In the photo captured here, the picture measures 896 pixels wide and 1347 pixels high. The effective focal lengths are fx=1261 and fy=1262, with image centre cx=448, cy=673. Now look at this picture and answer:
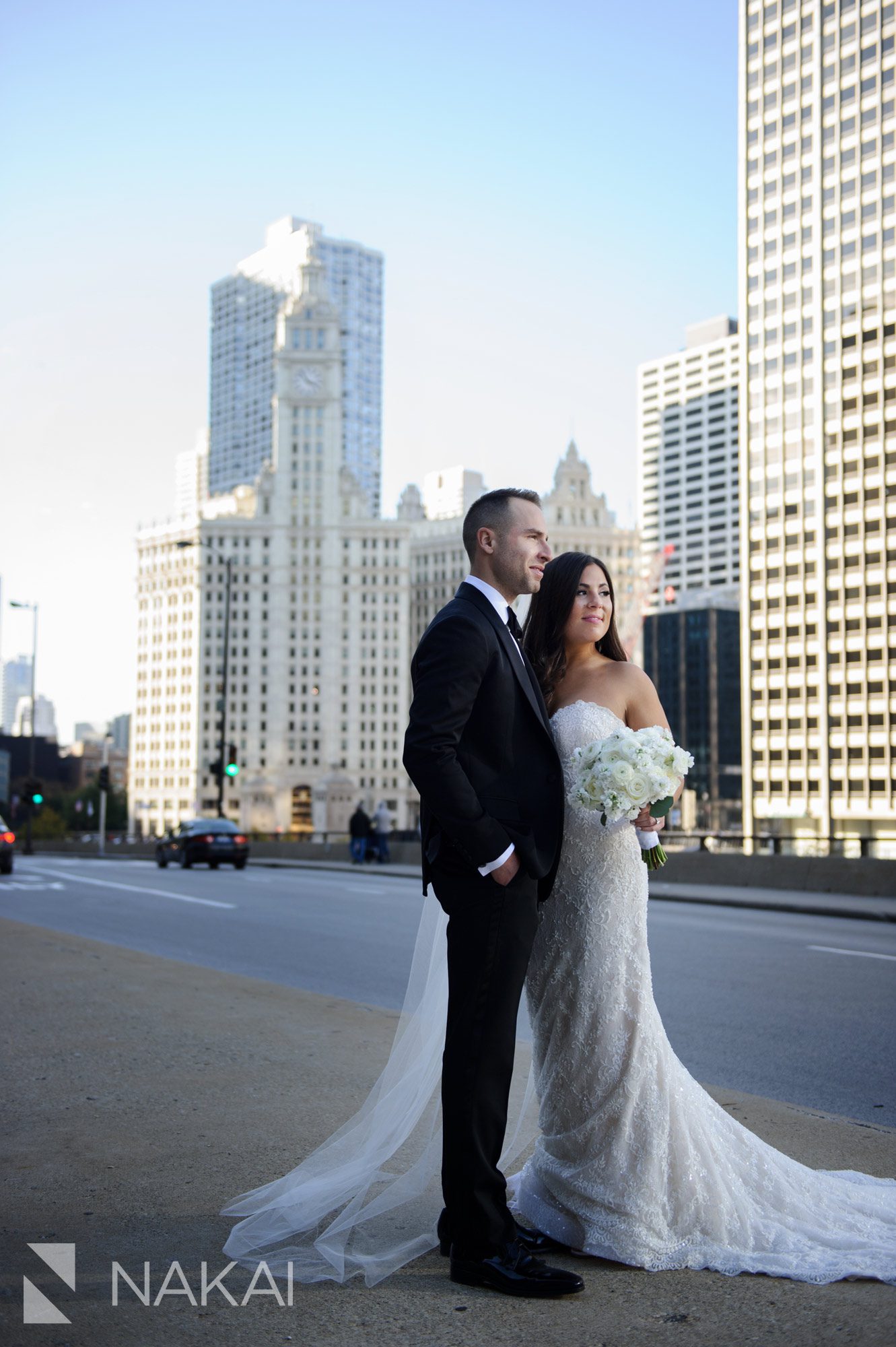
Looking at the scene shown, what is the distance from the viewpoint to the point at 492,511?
413 centimetres

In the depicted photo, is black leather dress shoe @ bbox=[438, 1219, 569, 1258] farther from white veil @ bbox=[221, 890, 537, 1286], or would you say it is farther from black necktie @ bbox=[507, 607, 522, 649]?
black necktie @ bbox=[507, 607, 522, 649]

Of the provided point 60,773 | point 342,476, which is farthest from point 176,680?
point 342,476

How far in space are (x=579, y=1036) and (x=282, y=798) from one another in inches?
5978

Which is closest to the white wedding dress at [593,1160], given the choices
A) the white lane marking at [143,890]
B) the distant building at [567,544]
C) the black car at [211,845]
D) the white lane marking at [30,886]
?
the white lane marking at [143,890]

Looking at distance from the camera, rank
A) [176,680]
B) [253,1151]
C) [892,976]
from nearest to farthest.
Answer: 1. [253,1151]
2. [892,976]
3. [176,680]

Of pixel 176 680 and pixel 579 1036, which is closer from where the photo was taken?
pixel 579 1036

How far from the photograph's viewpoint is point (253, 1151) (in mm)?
4891

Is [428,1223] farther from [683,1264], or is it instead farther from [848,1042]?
[848,1042]

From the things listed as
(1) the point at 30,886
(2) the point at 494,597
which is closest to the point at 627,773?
(2) the point at 494,597

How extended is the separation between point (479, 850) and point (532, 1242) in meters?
1.29

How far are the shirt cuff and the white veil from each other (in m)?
0.61

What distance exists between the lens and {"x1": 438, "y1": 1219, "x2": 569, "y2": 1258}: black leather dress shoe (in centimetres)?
392

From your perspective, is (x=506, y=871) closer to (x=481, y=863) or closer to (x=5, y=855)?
(x=481, y=863)

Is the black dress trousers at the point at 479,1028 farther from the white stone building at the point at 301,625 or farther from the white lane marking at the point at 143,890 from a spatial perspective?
the white stone building at the point at 301,625
